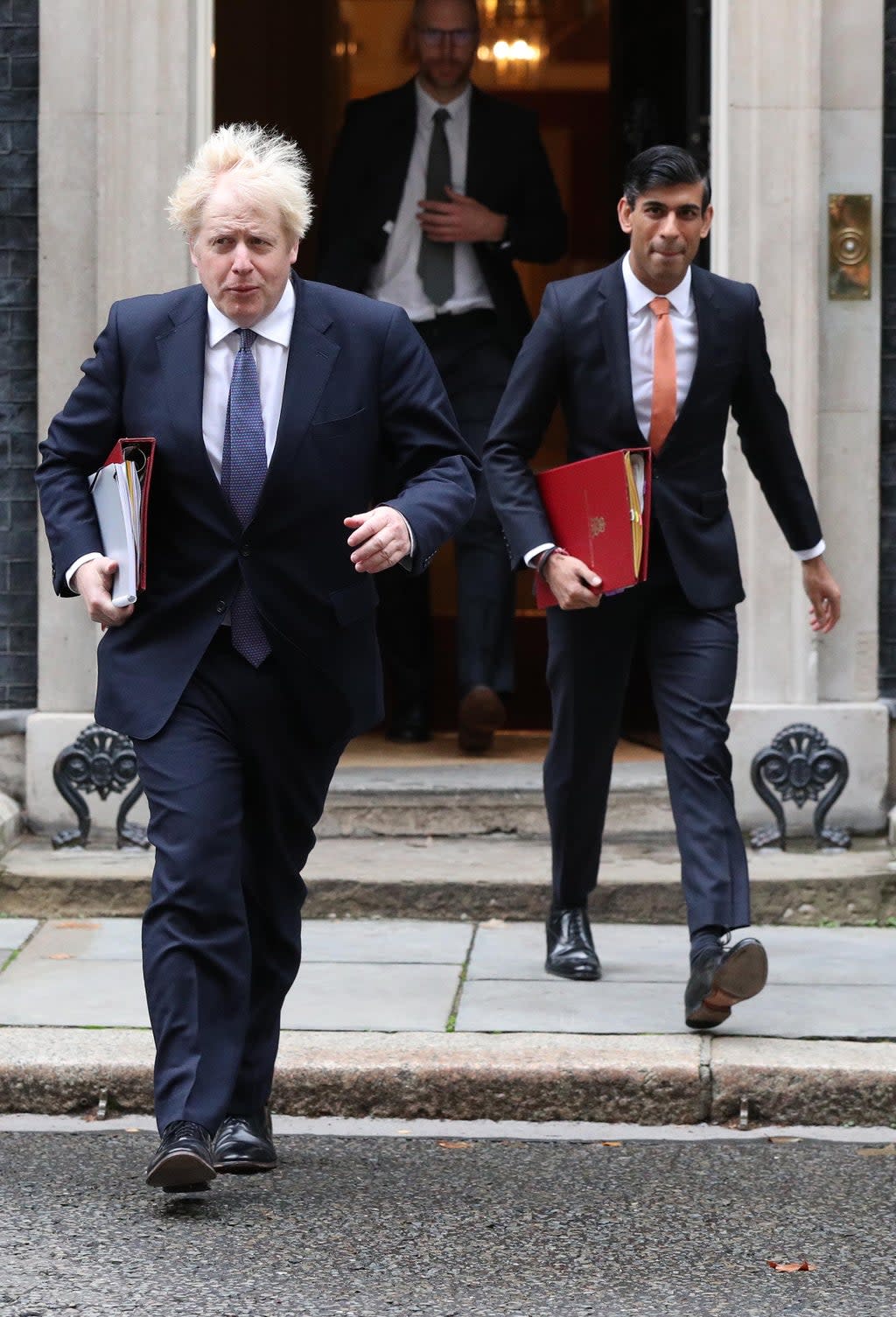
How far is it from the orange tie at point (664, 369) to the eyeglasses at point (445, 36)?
2.90 m

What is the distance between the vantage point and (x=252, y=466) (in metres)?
4.41

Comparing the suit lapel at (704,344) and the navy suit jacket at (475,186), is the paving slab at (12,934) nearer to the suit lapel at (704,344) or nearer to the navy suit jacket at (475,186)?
the suit lapel at (704,344)

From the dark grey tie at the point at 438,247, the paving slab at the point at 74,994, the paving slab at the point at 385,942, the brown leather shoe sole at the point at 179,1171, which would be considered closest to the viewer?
the brown leather shoe sole at the point at 179,1171

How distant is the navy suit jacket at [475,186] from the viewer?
8.38 m

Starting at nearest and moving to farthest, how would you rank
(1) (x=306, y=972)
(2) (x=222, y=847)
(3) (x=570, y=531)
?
(2) (x=222, y=847) → (3) (x=570, y=531) → (1) (x=306, y=972)

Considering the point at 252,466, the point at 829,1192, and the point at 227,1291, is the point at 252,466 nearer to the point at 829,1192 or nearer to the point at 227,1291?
the point at 227,1291

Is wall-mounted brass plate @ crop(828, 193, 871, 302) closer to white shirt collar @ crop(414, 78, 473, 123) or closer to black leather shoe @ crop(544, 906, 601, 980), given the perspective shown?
white shirt collar @ crop(414, 78, 473, 123)

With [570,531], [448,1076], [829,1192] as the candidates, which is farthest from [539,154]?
[829,1192]

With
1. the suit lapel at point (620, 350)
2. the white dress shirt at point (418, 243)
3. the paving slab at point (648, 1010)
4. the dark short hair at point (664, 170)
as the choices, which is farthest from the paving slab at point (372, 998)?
the white dress shirt at point (418, 243)

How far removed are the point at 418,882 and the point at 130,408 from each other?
2.85 meters

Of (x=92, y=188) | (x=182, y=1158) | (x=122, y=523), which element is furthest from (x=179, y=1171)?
(x=92, y=188)

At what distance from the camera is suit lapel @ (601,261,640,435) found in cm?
567

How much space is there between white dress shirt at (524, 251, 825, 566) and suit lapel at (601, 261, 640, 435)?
0.02m

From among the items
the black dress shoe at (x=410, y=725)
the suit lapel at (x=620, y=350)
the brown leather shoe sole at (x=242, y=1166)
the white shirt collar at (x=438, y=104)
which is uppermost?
the white shirt collar at (x=438, y=104)
